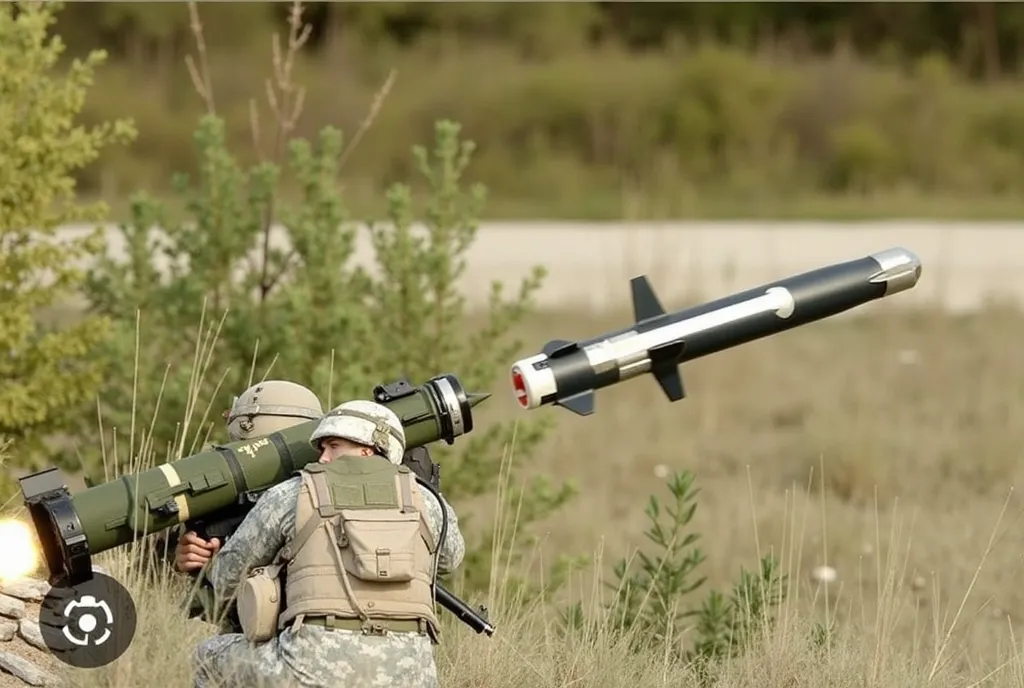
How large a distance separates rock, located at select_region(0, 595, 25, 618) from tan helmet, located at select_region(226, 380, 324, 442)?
116cm

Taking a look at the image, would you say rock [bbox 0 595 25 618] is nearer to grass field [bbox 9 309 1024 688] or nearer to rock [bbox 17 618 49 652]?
rock [bbox 17 618 49 652]

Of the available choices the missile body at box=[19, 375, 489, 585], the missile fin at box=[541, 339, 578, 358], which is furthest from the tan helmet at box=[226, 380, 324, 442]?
the missile fin at box=[541, 339, 578, 358]

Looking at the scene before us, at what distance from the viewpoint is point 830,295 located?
7.82 meters

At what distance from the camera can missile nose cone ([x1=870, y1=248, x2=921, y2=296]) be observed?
7902 millimetres

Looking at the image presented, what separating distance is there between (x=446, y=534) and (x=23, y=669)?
68.4 inches

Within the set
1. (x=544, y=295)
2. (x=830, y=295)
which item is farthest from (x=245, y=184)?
(x=544, y=295)

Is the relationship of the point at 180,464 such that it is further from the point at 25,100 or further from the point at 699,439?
the point at 699,439

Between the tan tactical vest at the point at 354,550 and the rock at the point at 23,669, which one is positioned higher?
the tan tactical vest at the point at 354,550

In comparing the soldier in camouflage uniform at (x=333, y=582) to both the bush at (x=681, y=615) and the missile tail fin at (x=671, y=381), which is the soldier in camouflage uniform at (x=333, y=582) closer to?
the bush at (x=681, y=615)

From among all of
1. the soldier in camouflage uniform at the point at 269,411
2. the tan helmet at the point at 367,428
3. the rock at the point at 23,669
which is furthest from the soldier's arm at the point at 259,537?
the rock at the point at 23,669

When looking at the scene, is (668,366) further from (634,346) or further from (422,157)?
(422,157)

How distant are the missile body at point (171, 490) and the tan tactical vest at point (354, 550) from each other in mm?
638

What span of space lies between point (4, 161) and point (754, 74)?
81.9ft

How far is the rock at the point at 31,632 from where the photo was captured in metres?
7.11
